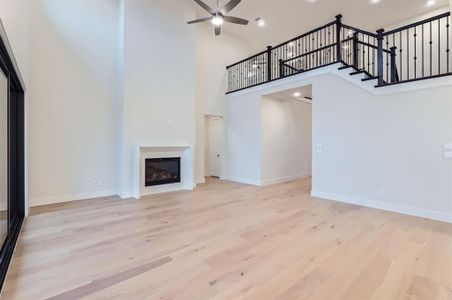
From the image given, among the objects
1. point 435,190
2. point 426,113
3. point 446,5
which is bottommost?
point 435,190

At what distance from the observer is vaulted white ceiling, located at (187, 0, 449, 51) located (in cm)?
626

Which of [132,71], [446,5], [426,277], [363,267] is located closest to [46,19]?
[132,71]

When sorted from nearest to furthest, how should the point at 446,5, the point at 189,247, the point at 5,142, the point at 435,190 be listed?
the point at 189,247 → the point at 5,142 → the point at 435,190 → the point at 446,5

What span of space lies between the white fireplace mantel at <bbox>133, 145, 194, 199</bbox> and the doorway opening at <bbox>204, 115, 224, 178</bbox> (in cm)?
209

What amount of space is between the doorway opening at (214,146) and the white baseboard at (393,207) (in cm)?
384

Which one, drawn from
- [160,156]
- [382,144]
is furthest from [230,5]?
[382,144]

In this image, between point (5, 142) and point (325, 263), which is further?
point (5, 142)

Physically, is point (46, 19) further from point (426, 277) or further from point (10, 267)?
point (426, 277)

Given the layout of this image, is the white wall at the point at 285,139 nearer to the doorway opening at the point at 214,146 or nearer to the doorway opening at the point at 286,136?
the doorway opening at the point at 286,136

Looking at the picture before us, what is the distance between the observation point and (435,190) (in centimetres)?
387

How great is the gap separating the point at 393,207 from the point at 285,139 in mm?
3810

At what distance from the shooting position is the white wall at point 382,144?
3852mm

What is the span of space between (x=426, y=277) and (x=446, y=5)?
7.65 m

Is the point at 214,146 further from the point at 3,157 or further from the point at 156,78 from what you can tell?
the point at 3,157
